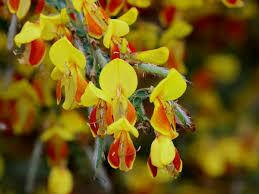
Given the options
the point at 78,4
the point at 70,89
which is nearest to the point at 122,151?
the point at 70,89

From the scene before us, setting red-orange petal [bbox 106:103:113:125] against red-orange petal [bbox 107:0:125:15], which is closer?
red-orange petal [bbox 106:103:113:125]

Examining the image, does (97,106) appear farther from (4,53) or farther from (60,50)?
(4,53)

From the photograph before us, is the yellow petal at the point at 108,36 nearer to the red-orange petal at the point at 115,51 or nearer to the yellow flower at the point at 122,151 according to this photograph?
the red-orange petal at the point at 115,51

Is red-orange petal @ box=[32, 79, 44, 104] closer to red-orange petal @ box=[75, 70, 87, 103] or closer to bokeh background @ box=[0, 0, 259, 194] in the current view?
bokeh background @ box=[0, 0, 259, 194]

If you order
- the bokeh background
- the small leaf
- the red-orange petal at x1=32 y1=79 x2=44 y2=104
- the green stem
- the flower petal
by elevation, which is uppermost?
the green stem

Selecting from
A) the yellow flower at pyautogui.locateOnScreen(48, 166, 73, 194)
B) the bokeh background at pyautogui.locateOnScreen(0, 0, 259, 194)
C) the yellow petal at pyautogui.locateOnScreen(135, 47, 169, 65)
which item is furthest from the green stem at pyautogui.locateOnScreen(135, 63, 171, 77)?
the yellow flower at pyautogui.locateOnScreen(48, 166, 73, 194)

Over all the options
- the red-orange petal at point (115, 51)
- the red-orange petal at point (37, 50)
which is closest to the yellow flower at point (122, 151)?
the red-orange petal at point (115, 51)

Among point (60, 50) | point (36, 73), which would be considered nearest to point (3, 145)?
point (36, 73)
